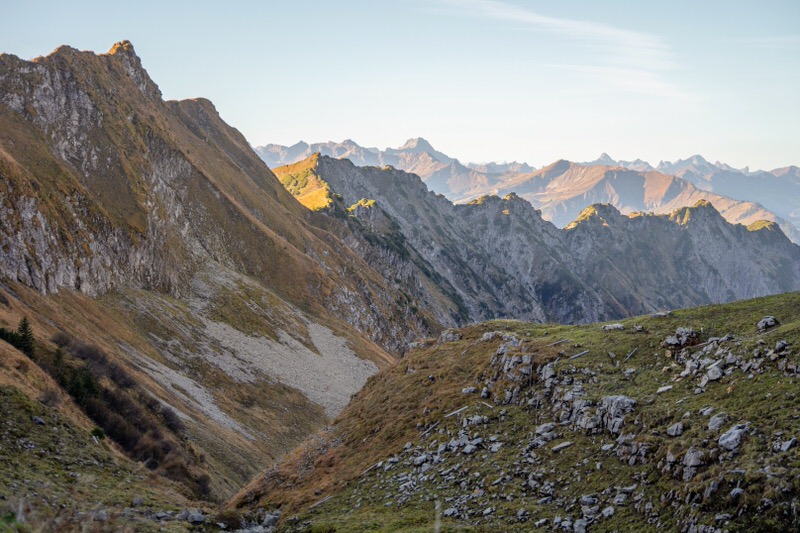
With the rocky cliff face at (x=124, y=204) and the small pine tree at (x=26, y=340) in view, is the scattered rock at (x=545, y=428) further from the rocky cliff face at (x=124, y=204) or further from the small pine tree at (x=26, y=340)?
the rocky cliff face at (x=124, y=204)

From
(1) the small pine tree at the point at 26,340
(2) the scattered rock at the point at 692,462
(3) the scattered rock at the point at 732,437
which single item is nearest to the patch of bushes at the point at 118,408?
(1) the small pine tree at the point at 26,340

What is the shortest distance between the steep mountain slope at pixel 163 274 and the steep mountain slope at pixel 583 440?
2144 cm

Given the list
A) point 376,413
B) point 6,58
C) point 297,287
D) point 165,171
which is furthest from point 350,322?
point 376,413

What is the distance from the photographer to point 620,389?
29.8 metres

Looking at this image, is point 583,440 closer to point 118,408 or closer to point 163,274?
point 118,408

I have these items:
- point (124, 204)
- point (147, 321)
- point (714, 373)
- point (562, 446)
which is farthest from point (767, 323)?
point (124, 204)

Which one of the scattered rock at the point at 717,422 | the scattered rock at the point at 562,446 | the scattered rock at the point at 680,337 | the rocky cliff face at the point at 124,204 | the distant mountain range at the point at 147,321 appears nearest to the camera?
the scattered rock at the point at 717,422

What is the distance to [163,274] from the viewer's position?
379ft

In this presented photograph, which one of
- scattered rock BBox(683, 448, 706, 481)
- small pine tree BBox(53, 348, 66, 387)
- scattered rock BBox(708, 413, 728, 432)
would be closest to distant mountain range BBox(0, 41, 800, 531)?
small pine tree BBox(53, 348, 66, 387)

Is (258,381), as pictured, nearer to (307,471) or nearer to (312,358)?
(312,358)

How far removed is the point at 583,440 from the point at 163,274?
103929 millimetres

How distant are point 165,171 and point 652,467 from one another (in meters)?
142

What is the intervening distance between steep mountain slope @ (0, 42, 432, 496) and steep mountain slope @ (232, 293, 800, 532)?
21.4 m

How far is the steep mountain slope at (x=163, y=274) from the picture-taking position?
7725cm
